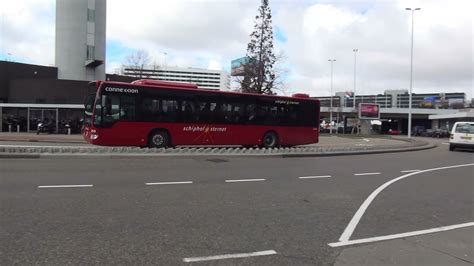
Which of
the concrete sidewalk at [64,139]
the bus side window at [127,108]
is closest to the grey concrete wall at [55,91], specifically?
the concrete sidewalk at [64,139]

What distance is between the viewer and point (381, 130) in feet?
339

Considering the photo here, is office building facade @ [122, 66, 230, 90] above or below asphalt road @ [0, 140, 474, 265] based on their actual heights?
above

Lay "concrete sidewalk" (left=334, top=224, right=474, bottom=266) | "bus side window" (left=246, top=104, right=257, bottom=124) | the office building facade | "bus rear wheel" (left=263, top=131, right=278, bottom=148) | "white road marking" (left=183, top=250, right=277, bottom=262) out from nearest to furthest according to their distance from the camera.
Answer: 1. "white road marking" (left=183, top=250, right=277, bottom=262)
2. "concrete sidewalk" (left=334, top=224, right=474, bottom=266)
3. "bus side window" (left=246, top=104, right=257, bottom=124)
4. "bus rear wheel" (left=263, top=131, right=278, bottom=148)
5. the office building facade

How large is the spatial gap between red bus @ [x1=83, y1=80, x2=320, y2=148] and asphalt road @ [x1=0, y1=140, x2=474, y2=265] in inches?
214

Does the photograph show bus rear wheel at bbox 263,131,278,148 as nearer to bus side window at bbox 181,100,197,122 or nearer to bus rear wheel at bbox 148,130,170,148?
bus side window at bbox 181,100,197,122

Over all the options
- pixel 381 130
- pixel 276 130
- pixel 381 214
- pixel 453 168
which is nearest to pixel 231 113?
pixel 276 130

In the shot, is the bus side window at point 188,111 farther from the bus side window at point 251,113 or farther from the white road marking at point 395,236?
the white road marking at point 395,236

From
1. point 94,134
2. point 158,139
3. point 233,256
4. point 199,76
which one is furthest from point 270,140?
point 199,76

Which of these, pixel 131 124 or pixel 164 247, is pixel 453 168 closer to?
pixel 131 124

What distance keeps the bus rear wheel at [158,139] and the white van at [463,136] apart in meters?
17.3

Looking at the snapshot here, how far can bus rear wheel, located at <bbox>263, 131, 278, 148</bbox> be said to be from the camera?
74.5 feet

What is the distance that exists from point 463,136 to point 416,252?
76.7 ft

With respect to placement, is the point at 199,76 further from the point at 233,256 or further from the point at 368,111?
the point at 233,256

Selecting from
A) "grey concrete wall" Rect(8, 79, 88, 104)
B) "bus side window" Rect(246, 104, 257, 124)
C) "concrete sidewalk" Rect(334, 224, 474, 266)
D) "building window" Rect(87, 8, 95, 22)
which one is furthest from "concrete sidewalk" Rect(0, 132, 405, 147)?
"building window" Rect(87, 8, 95, 22)
